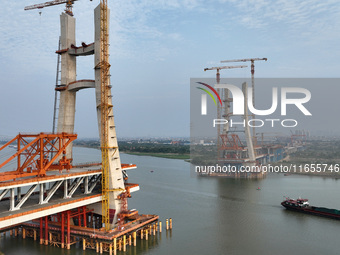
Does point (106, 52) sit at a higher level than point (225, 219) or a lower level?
higher

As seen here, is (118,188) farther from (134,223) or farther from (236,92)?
(236,92)

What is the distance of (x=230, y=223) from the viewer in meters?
29.1

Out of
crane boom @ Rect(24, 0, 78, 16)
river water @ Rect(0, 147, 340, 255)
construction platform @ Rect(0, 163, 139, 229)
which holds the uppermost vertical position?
crane boom @ Rect(24, 0, 78, 16)

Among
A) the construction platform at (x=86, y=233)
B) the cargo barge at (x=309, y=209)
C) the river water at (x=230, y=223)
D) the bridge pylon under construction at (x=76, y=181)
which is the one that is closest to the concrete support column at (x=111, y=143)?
the bridge pylon under construction at (x=76, y=181)

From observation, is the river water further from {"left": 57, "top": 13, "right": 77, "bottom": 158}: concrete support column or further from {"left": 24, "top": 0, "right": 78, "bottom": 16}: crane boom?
{"left": 24, "top": 0, "right": 78, "bottom": 16}: crane boom

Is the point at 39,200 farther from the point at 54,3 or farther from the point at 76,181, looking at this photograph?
the point at 54,3

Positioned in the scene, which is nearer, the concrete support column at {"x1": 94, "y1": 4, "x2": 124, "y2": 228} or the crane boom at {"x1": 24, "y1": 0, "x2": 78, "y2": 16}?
the concrete support column at {"x1": 94, "y1": 4, "x2": 124, "y2": 228}

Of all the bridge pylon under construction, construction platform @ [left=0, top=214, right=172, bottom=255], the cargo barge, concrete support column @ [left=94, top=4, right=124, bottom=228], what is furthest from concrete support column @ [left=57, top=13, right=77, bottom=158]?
the cargo barge

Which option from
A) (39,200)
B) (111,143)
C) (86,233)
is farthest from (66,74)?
(86,233)

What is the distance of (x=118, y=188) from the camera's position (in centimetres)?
2494

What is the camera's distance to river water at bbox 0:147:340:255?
22500mm

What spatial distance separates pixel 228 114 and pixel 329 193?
33.5 meters

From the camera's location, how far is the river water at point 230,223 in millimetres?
22500

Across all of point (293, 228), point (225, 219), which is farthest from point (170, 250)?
point (293, 228)
